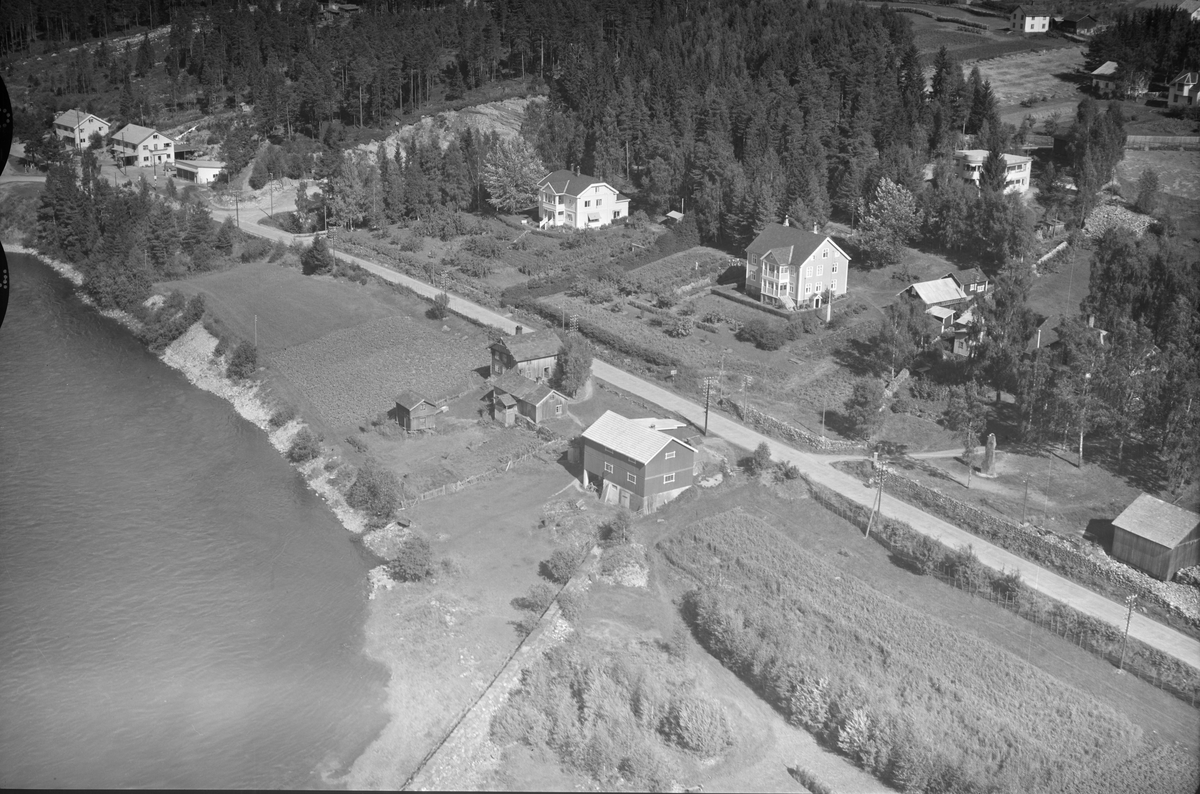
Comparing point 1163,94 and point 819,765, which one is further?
point 1163,94

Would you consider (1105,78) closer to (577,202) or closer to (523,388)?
(577,202)

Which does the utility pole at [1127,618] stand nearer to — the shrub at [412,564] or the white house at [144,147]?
the shrub at [412,564]

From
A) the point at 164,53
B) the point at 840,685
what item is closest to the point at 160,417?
the point at 840,685

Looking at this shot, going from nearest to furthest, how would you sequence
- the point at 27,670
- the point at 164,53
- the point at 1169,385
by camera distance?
the point at 27,670, the point at 1169,385, the point at 164,53

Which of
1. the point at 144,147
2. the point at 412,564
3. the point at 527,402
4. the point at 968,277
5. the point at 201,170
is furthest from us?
the point at 144,147

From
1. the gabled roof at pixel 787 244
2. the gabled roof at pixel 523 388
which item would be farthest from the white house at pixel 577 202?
the gabled roof at pixel 523 388

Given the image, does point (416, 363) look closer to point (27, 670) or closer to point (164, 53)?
point (27, 670)

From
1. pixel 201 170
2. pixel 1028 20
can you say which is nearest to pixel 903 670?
pixel 1028 20
